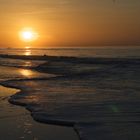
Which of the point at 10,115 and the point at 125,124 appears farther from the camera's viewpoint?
the point at 10,115

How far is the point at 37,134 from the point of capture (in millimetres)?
8117

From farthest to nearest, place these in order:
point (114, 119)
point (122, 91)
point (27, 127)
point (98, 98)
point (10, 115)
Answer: point (122, 91), point (98, 98), point (10, 115), point (114, 119), point (27, 127)

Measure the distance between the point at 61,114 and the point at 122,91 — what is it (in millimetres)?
5003

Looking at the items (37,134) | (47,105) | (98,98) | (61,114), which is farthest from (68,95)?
(37,134)

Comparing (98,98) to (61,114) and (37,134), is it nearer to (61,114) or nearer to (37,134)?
(61,114)

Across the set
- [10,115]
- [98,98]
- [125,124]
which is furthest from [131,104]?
[10,115]

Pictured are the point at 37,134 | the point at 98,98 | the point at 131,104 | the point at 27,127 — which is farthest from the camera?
the point at 98,98

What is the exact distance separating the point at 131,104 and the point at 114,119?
2079mm

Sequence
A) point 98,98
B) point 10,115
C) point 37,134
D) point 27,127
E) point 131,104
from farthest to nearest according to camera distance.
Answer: point 98,98 < point 131,104 < point 10,115 < point 27,127 < point 37,134

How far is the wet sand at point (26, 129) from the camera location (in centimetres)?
793

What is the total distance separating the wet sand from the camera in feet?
26.0

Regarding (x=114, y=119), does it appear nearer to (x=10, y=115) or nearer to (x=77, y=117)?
(x=77, y=117)

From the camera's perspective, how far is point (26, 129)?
8.55 m

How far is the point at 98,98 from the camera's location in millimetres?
12711
